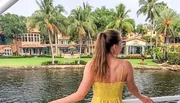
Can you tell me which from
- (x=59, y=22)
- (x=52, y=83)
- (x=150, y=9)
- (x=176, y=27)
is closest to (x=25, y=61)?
(x=52, y=83)

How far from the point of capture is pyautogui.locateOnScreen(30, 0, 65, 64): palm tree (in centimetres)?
1933

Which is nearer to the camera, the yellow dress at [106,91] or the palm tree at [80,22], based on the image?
the yellow dress at [106,91]

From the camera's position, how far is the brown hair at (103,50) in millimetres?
669

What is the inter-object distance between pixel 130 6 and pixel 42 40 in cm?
659

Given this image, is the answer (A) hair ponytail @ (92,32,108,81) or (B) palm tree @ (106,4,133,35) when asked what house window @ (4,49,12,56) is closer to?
(B) palm tree @ (106,4,133,35)

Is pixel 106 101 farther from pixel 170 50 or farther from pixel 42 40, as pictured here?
pixel 42 40

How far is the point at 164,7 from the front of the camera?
19.2 meters

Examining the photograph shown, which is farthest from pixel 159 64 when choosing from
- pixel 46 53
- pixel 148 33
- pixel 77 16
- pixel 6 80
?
pixel 6 80

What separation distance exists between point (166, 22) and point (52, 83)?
8.01 m

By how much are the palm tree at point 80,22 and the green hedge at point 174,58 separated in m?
4.87

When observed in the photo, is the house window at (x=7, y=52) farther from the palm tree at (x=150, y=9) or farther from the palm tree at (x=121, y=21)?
the palm tree at (x=150, y=9)

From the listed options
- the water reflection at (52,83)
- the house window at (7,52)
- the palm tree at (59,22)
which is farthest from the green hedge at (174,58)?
the house window at (7,52)

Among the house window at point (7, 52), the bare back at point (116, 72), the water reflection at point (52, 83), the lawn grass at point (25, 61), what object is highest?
the house window at point (7, 52)

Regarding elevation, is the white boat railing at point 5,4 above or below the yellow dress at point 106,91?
above
